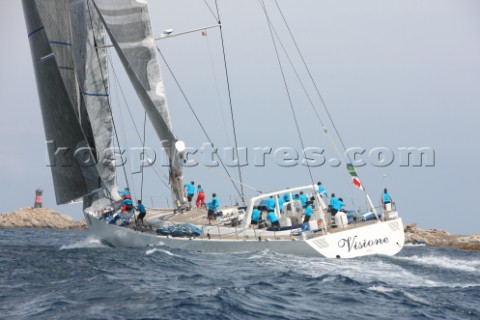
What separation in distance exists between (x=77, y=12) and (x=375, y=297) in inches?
741

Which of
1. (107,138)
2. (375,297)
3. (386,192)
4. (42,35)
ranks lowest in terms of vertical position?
(375,297)

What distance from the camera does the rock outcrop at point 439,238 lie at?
140 feet

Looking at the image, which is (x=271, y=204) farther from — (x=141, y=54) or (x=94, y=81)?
Result: (x=94, y=81)

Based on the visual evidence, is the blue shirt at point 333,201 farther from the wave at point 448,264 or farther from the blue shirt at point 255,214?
the wave at point 448,264

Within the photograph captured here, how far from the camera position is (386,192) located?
1005 inches

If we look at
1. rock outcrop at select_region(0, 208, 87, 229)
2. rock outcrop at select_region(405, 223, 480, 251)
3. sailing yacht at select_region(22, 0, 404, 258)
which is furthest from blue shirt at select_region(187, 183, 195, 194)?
rock outcrop at select_region(0, 208, 87, 229)

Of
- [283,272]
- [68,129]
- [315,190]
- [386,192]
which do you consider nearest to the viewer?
[283,272]

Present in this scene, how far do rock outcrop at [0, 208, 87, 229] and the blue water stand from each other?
43.7m

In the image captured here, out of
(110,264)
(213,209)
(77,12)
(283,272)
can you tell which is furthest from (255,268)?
(77,12)

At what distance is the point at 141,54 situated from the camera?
86.5 feet

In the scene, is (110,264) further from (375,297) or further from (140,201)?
(375,297)

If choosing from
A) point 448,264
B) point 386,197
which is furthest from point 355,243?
point 386,197

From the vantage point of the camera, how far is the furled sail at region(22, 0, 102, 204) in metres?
27.2

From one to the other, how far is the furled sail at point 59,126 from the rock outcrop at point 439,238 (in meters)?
26.5
